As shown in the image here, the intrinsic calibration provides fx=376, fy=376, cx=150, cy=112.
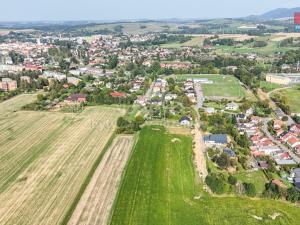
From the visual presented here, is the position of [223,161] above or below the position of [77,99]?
below

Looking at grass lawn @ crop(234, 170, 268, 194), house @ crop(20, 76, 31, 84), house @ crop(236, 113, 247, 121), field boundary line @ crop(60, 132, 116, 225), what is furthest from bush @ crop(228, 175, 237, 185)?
house @ crop(20, 76, 31, 84)

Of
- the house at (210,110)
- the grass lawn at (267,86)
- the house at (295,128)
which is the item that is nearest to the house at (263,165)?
the house at (295,128)

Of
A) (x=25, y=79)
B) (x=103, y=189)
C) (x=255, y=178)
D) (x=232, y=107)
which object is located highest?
(x=25, y=79)

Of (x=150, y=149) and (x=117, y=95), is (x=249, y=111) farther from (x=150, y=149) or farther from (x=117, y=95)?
(x=117, y=95)

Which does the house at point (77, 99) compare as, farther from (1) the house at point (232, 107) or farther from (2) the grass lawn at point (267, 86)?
(2) the grass lawn at point (267, 86)

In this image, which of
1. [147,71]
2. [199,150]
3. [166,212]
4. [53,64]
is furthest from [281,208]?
[53,64]

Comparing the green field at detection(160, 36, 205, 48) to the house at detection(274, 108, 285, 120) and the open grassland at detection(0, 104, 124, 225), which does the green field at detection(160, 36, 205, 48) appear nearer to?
the open grassland at detection(0, 104, 124, 225)

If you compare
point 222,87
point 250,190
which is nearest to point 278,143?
point 250,190

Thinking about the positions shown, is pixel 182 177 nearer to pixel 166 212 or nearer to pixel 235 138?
pixel 166 212
